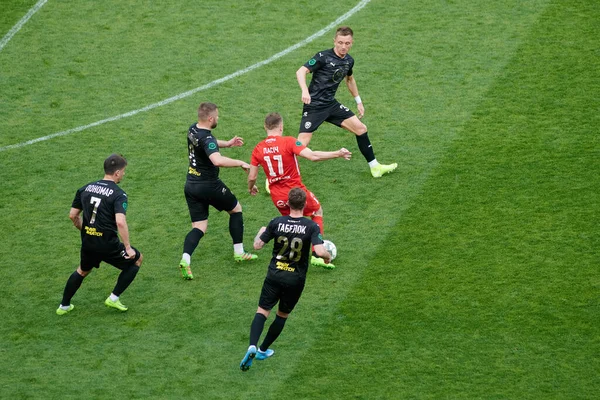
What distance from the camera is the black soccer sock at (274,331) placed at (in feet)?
32.6

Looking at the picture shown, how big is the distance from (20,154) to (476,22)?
943 centimetres

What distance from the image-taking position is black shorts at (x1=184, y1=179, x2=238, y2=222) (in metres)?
11.8

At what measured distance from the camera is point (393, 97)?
16.2 metres

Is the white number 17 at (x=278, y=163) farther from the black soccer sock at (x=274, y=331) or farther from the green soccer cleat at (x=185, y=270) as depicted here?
the black soccer sock at (x=274, y=331)

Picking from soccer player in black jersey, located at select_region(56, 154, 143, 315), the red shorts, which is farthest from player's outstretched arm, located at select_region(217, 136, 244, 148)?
soccer player in black jersey, located at select_region(56, 154, 143, 315)

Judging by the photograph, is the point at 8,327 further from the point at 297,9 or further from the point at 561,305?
the point at 297,9

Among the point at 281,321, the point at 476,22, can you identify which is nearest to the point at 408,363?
the point at 281,321

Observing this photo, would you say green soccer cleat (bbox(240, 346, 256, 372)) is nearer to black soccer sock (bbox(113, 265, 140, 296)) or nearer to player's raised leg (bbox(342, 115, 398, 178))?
black soccer sock (bbox(113, 265, 140, 296))

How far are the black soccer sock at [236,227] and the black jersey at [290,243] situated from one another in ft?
7.61

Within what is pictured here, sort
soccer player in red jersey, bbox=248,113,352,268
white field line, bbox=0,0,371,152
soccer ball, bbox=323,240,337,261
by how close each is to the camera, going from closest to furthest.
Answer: soccer player in red jersey, bbox=248,113,352,268, soccer ball, bbox=323,240,337,261, white field line, bbox=0,0,371,152

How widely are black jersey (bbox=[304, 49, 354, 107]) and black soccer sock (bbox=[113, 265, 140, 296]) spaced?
433cm

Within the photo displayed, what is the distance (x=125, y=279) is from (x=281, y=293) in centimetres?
229

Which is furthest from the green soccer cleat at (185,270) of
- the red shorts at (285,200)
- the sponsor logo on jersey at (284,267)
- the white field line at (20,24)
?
the white field line at (20,24)

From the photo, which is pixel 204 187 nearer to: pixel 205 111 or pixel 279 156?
pixel 205 111
